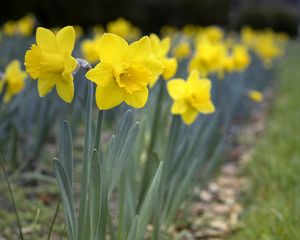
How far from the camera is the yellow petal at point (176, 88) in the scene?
1.57m

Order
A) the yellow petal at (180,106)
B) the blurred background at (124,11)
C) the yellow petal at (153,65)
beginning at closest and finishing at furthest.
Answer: the yellow petal at (153,65) → the yellow petal at (180,106) → the blurred background at (124,11)

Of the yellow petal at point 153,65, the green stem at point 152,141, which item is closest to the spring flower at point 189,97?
the green stem at point 152,141

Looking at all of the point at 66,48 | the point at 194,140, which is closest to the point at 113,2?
the point at 194,140

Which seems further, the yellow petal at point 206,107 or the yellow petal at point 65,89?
the yellow petal at point 206,107

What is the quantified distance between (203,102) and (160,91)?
200 mm

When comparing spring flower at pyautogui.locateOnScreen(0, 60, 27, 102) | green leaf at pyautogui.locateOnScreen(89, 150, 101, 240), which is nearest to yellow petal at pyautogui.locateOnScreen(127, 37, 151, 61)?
green leaf at pyautogui.locateOnScreen(89, 150, 101, 240)

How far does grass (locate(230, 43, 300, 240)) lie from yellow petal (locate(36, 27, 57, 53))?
41.8 inches

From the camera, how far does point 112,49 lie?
3.60 ft

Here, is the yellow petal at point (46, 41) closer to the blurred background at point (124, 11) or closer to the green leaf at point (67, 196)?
the green leaf at point (67, 196)

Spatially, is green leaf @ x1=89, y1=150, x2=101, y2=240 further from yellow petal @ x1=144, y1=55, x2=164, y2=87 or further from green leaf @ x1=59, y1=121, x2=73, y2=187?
yellow petal @ x1=144, y1=55, x2=164, y2=87

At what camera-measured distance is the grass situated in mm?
1838

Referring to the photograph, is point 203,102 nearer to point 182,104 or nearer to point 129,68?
point 182,104

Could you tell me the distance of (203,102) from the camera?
1583 mm

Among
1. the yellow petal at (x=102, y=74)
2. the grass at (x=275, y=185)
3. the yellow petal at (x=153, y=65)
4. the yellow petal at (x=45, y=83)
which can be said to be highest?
the yellow petal at (x=153, y=65)
